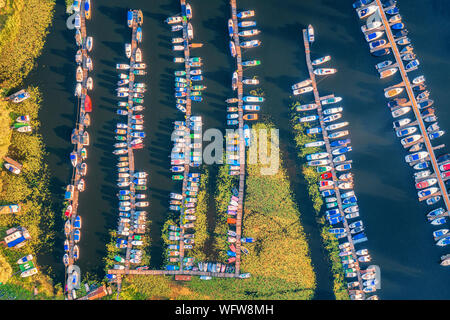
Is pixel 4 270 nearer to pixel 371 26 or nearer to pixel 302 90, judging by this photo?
pixel 302 90

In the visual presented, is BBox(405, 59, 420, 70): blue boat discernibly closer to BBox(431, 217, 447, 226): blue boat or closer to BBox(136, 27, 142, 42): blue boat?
BBox(431, 217, 447, 226): blue boat

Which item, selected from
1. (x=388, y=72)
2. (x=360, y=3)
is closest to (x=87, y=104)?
(x=360, y=3)

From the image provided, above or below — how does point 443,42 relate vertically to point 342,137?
above

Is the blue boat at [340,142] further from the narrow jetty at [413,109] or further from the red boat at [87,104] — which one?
the red boat at [87,104]

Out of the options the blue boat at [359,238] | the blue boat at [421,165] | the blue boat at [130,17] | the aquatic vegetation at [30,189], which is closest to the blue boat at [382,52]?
the blue boat at [421,165]
